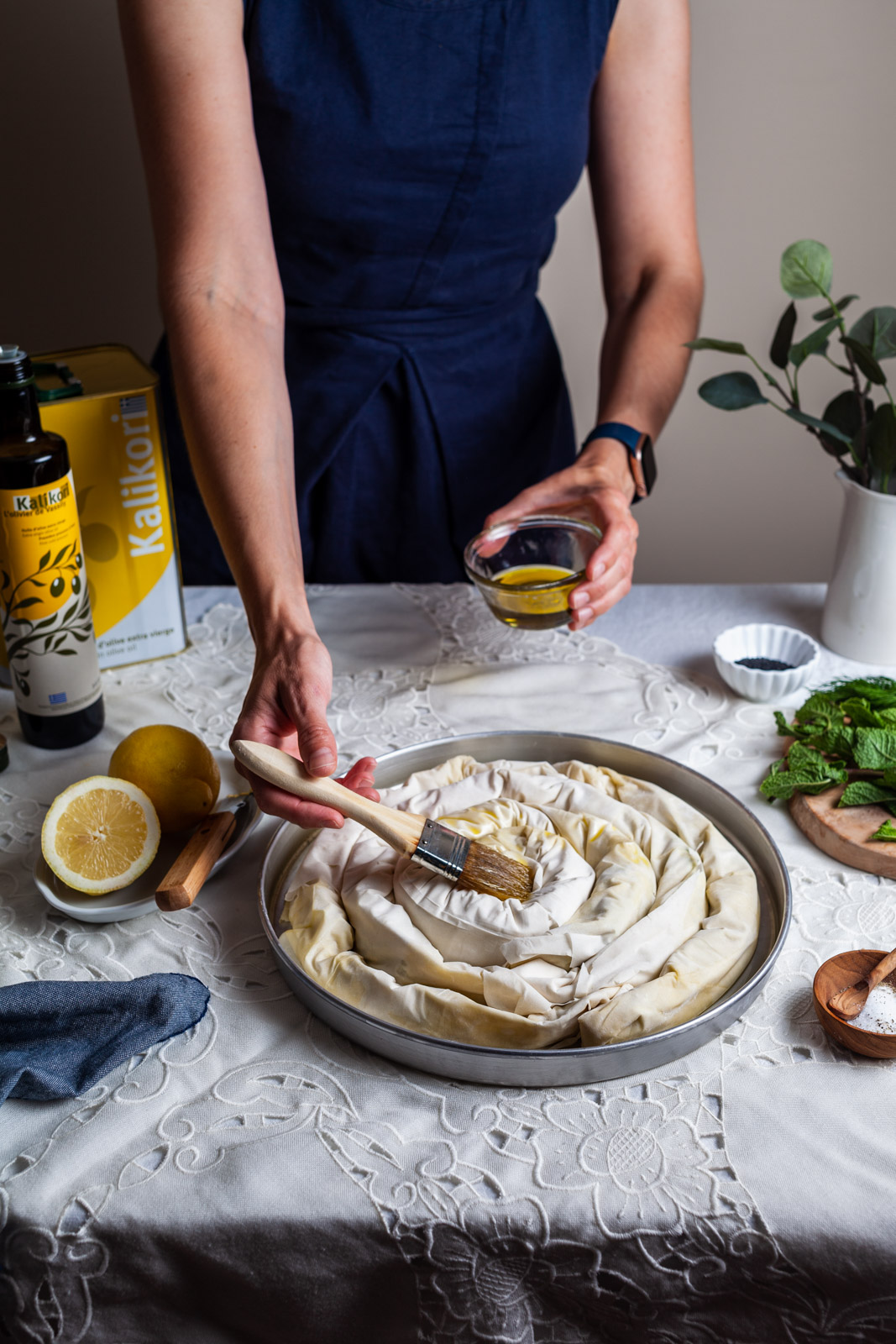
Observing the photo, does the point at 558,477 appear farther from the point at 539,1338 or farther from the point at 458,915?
the point at 539,1338

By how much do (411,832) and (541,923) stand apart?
0.39 feet

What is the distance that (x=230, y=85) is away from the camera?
3.55 ft

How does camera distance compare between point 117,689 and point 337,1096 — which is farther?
point 117,689

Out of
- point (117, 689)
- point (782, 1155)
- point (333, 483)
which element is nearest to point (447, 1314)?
point (782, 1155)

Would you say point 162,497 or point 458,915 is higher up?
point 162,497

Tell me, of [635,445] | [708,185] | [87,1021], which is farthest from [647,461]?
[708,185]

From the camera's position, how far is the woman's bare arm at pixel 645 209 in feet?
4.36

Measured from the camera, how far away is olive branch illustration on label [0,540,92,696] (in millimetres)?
975

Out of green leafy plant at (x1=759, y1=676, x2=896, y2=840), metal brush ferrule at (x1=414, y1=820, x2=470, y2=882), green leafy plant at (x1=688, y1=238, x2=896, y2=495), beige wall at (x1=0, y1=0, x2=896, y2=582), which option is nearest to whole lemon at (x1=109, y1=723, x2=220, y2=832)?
metal brush ferrule at (x1=414, y1=820, x2=470, y2=882)

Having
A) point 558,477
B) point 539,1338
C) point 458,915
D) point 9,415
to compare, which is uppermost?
point 9,415

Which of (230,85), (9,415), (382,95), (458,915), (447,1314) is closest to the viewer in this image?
(447,1314)

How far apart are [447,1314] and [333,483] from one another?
3.55 ft

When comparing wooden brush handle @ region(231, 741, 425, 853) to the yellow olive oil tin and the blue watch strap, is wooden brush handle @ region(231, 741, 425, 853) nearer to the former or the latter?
the yellow olive oil tin

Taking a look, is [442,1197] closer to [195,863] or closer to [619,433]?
[195,863]
